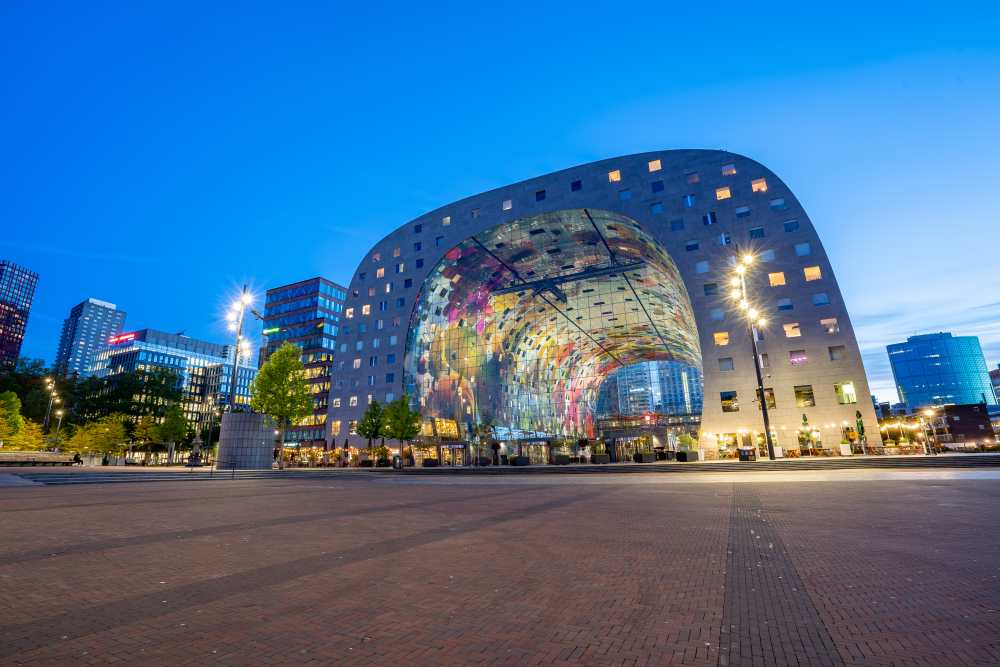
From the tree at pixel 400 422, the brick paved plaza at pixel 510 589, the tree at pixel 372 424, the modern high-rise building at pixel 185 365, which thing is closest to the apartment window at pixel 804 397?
the brick paved plaza at pixel 510 589

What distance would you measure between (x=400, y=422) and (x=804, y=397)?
41.4m

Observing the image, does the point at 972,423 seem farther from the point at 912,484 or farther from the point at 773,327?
the point at 912,484

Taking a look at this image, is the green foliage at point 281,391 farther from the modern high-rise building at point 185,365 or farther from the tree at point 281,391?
the modern high-rise building at point 185,365

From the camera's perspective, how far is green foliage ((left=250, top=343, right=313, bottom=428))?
4525 cm

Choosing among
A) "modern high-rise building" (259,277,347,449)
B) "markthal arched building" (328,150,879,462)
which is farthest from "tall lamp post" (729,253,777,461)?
"modern high-rise building" (259,277,347,449)

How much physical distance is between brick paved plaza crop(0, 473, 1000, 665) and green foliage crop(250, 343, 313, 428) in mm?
36634

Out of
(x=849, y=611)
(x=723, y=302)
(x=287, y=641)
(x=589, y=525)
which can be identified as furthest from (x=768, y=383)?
(x=287, y=641)

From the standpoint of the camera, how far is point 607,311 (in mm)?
67375

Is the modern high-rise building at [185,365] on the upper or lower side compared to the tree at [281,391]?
upper

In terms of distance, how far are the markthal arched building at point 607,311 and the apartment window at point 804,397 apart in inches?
5.5

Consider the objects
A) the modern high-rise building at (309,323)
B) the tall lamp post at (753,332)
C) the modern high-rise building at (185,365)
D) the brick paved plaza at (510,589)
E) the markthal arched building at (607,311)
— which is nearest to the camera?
the brick paved plaza at (510,589)

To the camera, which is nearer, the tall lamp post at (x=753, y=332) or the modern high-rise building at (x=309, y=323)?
the tall lamp post at (x=753, y=332)

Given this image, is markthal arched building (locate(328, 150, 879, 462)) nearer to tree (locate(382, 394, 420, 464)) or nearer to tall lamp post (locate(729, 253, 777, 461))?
tall lamp post (locate(729, 253, 777, 461))

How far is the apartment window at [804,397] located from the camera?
42375mm
